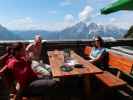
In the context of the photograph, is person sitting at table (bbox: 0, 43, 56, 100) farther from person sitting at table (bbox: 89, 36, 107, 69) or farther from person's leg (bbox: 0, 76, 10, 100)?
person sitting at table (bbox: 89, 36, 107, 69)

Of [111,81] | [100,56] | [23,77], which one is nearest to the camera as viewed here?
[23,77]

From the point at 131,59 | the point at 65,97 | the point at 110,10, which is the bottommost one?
the point at 65,97

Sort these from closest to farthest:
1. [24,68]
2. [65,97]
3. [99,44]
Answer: [24,68], [65,97], [99,44]

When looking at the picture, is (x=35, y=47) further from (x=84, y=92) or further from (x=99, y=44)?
(x=84, y=92)

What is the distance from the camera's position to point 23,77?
467 centimetres

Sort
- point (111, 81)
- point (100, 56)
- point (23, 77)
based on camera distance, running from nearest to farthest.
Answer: point (23, 77), point (111, 81), point (100, 56)

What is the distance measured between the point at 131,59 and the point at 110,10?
4.60 ft

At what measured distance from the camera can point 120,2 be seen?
6.29m

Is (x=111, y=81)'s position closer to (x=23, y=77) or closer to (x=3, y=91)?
(x=23, y=77)

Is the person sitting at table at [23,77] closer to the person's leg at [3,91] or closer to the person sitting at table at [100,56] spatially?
the person's leg at [3,91]

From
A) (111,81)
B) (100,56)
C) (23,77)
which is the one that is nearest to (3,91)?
(23,77)

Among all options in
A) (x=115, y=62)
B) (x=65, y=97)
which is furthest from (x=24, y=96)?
(x=115, y=62)

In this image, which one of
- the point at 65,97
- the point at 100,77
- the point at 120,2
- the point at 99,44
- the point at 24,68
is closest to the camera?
the point at 24,68

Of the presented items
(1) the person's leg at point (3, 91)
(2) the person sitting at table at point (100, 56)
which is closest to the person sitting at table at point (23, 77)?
(1) the person's leg at point (3, 91)
